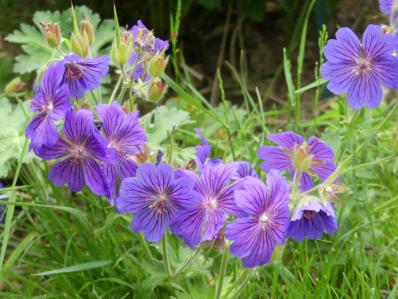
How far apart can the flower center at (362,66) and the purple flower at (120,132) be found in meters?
0.49

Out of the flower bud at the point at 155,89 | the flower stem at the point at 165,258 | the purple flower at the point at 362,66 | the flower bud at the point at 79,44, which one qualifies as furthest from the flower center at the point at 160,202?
the purple flower at the point at 362,66

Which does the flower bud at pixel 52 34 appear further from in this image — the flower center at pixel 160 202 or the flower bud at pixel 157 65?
the flower center at pixel 160 202

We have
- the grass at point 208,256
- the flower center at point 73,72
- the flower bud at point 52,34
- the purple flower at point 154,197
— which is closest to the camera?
the purple flower at point 154,197

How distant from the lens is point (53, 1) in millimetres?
3264

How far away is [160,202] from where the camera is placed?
1.40 m

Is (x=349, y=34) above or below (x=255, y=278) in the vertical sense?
above

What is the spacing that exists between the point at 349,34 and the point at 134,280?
2.50 feet

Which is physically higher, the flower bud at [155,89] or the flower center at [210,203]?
the flower bud at [155,89]

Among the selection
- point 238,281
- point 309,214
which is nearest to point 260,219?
point 309,214

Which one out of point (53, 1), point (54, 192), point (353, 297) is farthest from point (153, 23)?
point (353, 297)

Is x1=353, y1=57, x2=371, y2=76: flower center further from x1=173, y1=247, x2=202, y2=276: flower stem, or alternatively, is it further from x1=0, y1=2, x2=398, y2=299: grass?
x1=173, y1=247, x2=202, y2=276: flower stem

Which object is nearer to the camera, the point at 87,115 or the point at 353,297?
the point at 87,115

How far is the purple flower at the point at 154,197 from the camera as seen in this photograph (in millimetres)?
1364

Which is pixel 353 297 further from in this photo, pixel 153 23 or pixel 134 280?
pixel 153 23
